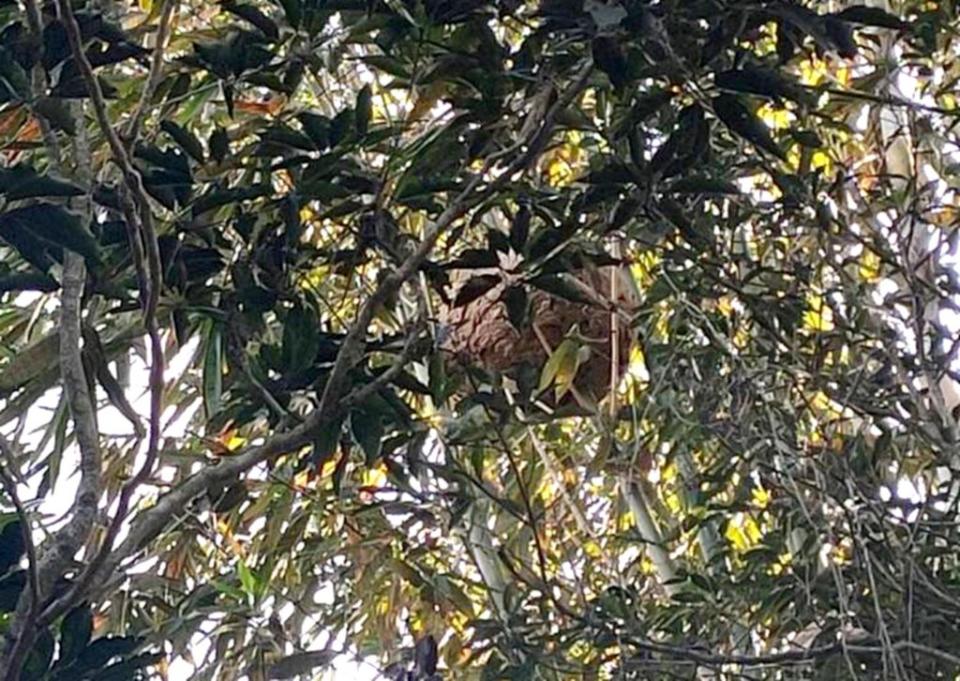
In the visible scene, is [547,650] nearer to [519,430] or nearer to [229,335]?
[519,430]

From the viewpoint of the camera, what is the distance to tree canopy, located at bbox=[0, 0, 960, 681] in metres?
1.03

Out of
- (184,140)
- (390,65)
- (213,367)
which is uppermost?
(390,65)

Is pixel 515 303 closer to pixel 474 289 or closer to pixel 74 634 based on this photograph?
pixel 474 289

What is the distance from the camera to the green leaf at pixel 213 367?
1221 millimetres

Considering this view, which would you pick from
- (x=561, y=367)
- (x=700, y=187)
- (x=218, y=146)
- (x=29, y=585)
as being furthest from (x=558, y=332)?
(x=29, y=585)

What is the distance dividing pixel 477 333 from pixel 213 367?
1.34 ft

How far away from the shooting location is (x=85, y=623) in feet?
3.09

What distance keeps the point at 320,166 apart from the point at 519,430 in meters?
0.74

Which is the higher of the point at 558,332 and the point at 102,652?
the point at 558,332

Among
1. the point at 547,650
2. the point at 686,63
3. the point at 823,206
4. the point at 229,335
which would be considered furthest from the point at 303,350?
the point at 547,650

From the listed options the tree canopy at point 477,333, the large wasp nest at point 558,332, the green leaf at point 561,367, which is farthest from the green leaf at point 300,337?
the green leaf at point 561,367

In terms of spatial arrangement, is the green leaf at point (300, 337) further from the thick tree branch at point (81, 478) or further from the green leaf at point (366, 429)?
the thick tree branch at point (81, 478)

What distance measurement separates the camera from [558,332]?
1619mm

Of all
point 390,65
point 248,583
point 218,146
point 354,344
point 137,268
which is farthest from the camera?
point 248,583
